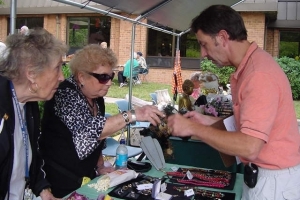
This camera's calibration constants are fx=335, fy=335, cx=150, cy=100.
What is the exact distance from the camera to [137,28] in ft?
50.0

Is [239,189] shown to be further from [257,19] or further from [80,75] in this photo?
[257,19]

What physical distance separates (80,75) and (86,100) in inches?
7.0

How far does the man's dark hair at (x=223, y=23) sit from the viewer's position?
1.78m

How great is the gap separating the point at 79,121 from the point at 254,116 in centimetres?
108

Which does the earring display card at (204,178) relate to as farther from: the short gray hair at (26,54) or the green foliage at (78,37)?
the green foliage at (78,37)

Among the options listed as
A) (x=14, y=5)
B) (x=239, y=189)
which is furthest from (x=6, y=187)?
(x=239, y=189)

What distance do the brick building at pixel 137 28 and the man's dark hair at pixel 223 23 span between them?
1237cm

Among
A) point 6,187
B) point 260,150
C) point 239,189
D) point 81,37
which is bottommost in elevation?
point 239,189

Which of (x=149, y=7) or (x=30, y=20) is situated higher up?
(x=30, y=20)

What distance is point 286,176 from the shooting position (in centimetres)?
177

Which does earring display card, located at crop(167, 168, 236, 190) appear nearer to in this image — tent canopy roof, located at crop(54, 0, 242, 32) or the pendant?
the pendant

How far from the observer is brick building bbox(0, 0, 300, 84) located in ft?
45.4

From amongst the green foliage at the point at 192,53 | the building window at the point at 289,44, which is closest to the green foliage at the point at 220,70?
the green foliage at the point at 192,53

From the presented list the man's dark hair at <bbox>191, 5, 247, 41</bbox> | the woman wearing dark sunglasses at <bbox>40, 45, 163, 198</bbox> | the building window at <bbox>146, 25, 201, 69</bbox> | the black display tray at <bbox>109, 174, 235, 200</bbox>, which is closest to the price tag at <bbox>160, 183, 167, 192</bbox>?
the black display tray at <bbox>109, 174, 235, 200</bbox>
